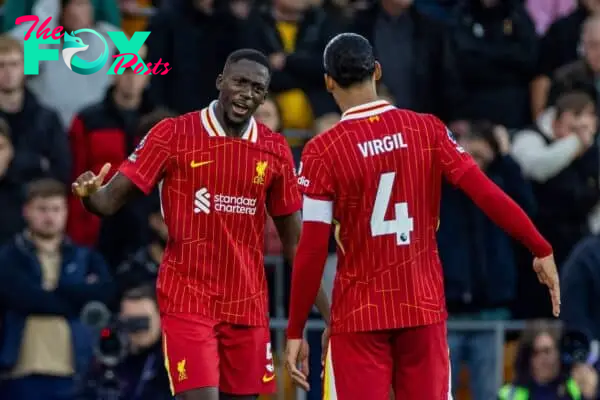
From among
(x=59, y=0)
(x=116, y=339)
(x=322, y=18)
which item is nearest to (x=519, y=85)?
(x=322, y=18)

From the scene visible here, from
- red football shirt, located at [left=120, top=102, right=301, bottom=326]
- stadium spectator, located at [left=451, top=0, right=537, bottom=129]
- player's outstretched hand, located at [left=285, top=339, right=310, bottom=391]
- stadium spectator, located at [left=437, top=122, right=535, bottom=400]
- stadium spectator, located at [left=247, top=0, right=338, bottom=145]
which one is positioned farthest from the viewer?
stadium spectator, located at [left=451, top=0, right=537, bottom=129]

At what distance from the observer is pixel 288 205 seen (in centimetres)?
930

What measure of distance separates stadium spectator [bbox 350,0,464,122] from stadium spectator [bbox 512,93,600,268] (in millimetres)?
943

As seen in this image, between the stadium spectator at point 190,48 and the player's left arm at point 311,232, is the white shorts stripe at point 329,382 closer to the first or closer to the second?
the player's left arm at point 311,232

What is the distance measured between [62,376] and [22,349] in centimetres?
34

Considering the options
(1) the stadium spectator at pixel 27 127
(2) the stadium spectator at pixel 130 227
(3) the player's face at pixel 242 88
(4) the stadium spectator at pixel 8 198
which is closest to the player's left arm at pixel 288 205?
(3) the player's face at pixel 242 88

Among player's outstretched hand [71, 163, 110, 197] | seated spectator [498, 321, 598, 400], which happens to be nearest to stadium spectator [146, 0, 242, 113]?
seated spectator [498, 321, 598, 400]

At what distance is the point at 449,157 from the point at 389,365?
1.09 meters

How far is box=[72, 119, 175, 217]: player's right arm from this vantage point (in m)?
8.84

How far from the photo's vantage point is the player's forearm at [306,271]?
8344mm

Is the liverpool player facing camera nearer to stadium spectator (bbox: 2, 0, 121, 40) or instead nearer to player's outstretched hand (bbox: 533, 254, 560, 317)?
player's outstretched hand (bbox: 533, 254, 560, 317)

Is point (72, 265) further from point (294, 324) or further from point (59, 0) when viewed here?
point (294, 324)

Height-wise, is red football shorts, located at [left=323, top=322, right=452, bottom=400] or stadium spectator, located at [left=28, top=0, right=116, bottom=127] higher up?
stadium spectator, located at [left=28, top=0, right=116, bottom=127]

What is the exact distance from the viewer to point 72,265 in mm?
12133
